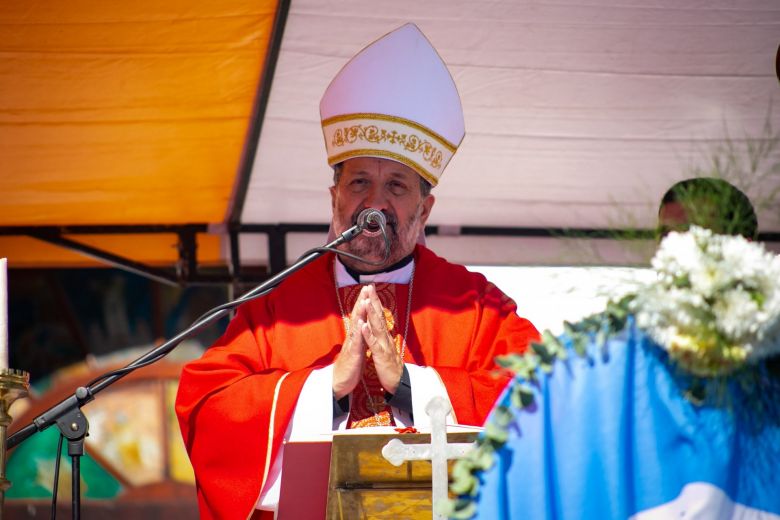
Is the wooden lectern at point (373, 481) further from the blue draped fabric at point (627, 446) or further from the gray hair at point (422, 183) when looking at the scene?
the gray hair at point (422, 183)

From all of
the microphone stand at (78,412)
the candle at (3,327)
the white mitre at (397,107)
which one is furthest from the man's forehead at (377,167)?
the candle at (3,327)

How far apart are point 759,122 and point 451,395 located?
3027 mm

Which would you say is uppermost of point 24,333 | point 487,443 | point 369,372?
point 24,333

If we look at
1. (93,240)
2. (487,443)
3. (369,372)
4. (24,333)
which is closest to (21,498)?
(24,333)

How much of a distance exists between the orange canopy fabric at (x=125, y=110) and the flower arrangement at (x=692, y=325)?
313 centimetres

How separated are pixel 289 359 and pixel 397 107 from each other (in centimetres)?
119

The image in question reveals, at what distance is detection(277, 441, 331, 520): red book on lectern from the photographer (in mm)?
3229

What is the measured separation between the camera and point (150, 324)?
8406 mm

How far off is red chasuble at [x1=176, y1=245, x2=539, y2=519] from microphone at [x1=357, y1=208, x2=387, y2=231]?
66cm

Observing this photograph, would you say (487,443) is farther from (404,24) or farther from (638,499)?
(404,24)

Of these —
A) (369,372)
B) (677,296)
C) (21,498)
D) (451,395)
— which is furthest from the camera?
(21,498)

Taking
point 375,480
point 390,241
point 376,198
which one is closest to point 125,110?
point 376,198

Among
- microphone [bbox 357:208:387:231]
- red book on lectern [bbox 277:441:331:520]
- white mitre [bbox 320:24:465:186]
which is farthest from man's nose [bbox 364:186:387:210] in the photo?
red book on lectern [bbox 277:441:331:520]

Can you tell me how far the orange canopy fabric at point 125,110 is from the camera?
4.75 meters
